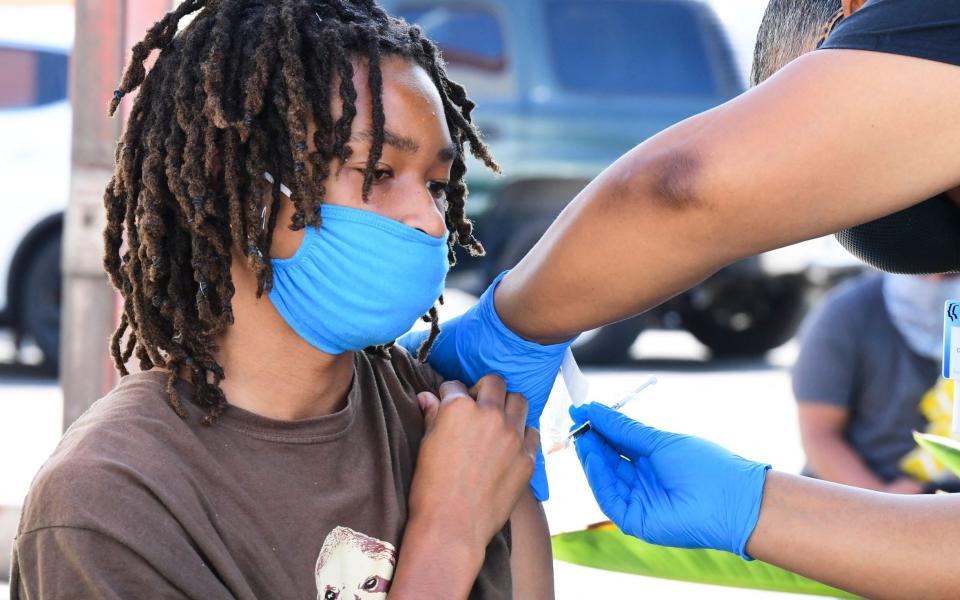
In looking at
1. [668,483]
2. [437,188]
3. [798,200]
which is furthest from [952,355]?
[437,188]

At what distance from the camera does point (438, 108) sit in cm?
190

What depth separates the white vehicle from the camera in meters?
7.16

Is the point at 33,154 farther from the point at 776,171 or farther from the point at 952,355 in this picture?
the point at 776,171

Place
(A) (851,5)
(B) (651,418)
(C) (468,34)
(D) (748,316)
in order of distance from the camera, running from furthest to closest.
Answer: (D) (748,316) < (C) (468,34) < (B) (651,418) < (A) (851,5)

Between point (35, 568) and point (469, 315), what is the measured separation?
2.90ft

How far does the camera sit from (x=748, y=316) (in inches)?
356

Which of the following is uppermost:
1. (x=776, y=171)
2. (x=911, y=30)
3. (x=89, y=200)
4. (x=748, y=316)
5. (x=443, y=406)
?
(x=911, y=30)

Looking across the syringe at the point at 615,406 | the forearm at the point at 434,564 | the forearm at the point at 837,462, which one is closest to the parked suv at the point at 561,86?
the forearm at the point at 837,462

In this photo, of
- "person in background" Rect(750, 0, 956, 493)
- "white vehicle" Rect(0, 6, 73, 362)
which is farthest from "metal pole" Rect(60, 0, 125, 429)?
"white vehicle" Rect(0, 6, 73, 362)

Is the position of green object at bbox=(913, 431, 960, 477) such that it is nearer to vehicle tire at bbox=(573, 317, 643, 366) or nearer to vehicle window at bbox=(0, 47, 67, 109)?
vehicle tire at bbox=(573, 317, 643, 366)

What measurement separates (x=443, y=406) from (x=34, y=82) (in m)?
5.98

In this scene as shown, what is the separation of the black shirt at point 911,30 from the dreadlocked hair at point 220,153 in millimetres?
677

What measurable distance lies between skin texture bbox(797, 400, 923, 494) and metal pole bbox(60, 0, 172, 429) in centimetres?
203

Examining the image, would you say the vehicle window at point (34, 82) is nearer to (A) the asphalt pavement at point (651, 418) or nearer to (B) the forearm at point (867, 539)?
(A) the asphalt pavement at point (651, 418)
